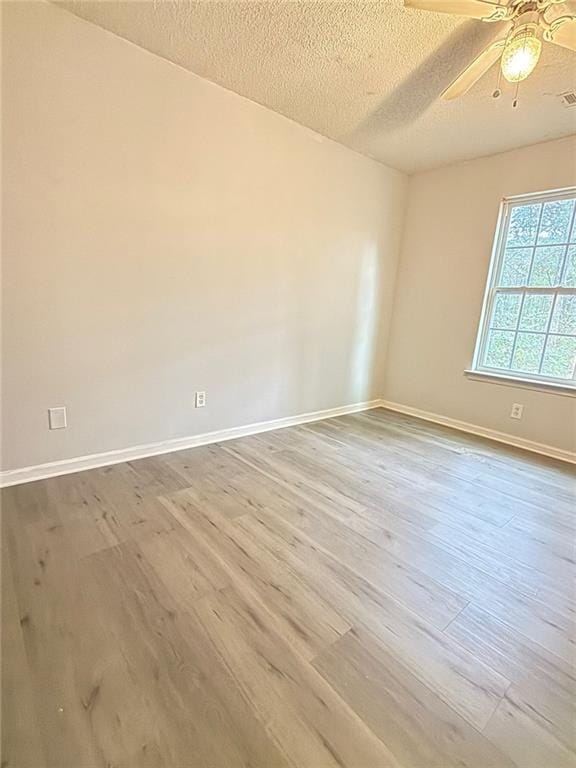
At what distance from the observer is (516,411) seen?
128 inches

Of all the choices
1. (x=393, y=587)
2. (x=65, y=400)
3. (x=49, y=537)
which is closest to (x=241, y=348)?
(x=65, y=400)

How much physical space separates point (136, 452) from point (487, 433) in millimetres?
3103

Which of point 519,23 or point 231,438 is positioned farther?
point 231,438

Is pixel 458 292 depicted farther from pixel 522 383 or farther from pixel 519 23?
pixel 519 23

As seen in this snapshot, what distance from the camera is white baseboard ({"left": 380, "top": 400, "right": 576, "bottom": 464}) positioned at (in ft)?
9.96


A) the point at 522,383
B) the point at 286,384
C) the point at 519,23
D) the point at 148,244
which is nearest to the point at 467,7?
the point at 519,23

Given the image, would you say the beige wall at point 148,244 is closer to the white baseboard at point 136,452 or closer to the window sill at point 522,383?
the white baseboard at point 136,452

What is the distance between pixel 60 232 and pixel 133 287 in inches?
18.5

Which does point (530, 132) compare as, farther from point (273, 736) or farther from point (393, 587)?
point (273, 736)

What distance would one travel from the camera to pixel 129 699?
995 millimetres

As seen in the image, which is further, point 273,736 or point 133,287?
point 133,287

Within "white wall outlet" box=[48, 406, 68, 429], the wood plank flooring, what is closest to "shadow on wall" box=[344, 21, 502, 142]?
the wood plank flooring

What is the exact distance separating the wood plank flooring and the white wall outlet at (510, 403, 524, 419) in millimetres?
1036

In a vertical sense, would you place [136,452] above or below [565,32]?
below
